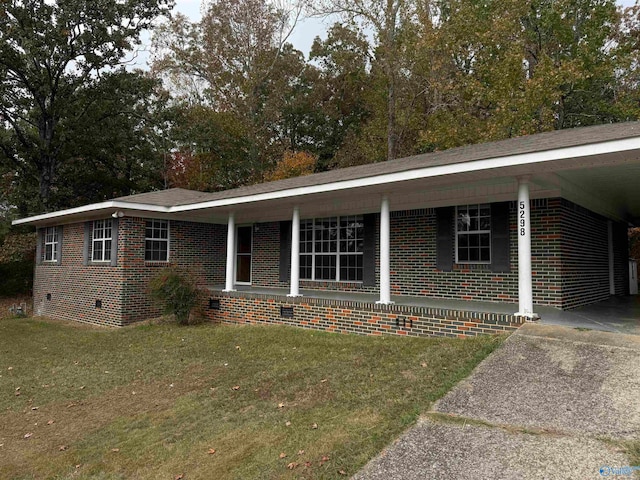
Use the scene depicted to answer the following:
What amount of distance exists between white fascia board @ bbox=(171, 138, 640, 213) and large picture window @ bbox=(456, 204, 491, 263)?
2.56m

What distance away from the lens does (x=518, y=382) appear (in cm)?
410

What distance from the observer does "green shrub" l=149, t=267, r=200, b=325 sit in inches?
380

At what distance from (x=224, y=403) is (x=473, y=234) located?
6056 mm

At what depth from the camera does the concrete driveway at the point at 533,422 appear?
2748mm

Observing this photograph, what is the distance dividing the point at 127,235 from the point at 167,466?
28.4 ft

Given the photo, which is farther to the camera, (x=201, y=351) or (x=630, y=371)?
(x=201, y=351)

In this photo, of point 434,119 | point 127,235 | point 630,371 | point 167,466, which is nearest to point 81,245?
point 127,235

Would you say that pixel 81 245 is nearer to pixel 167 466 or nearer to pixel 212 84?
pixel 167 466

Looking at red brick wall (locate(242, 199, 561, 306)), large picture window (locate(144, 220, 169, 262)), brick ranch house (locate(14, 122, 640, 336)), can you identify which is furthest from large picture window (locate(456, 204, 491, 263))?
large picture window (locate(144, 220, 169, 262))

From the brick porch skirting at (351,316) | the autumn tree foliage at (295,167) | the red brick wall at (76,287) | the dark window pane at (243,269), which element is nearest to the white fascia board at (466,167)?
the brick porch skirting at (351,316)

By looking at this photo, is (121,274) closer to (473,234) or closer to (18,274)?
(473,234)

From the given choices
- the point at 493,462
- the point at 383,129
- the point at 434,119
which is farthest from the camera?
the point at 383,129

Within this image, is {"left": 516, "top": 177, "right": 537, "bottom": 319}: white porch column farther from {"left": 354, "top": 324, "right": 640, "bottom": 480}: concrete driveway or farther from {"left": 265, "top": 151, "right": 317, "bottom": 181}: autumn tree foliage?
{"left": 265, "top": 151, "right": 317, "bottom": 181}: autumn tree foliage

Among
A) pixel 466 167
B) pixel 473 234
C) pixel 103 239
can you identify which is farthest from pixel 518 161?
pixel 103 239
